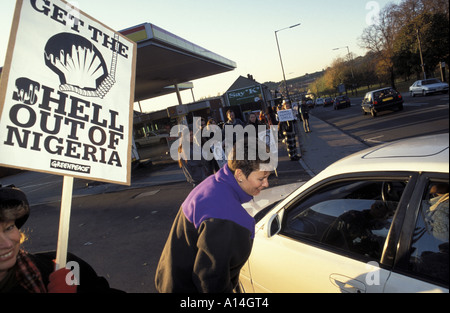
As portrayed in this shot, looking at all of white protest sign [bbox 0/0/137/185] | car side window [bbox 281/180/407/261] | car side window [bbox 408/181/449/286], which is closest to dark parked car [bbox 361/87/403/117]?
car side window [bbox 281/180/407/261]

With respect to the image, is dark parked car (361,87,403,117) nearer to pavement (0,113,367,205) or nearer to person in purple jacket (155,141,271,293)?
pavement (0,113,367,205)

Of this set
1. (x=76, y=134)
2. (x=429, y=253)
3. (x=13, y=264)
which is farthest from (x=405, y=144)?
(x=13, y=264)

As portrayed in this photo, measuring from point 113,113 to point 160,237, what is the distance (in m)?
3.66

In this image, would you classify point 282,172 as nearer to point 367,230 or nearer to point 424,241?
point 367,230

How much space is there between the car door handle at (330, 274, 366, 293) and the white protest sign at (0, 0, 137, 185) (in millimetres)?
1549

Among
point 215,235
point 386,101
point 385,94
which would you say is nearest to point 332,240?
point 215,235

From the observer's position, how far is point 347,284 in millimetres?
1631

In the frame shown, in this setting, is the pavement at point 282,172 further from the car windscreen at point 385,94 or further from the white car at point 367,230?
the car windscreen at point 385,94

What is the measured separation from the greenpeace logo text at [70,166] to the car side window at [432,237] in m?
1.99

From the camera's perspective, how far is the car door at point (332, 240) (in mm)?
1620

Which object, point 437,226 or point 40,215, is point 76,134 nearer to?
point 437,226

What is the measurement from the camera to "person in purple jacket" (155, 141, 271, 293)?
56.6 inches
